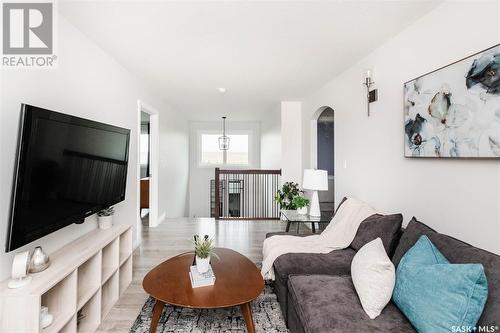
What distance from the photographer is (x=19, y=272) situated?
1.38 metres

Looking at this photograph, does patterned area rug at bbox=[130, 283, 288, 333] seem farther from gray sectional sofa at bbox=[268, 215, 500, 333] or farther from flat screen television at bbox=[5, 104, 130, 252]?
flat screen television at bbox=[5, 104, 130, 252]

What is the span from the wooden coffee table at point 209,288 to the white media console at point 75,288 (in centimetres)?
44

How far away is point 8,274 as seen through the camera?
1534 millimetres

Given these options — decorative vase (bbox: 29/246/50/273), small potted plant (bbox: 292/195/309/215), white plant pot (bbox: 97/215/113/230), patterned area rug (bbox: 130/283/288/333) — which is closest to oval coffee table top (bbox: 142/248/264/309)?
patterned area rug (bbox: 130/283/288/333)

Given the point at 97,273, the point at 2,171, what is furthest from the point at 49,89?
the point at 97,273

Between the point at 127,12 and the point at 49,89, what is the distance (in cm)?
84

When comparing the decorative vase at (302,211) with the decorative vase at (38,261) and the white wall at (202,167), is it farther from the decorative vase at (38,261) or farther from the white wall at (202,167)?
the white wall at (202,167)

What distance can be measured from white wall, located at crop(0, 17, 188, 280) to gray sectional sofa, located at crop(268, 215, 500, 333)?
185 centimetres

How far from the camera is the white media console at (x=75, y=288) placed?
4.28 ft

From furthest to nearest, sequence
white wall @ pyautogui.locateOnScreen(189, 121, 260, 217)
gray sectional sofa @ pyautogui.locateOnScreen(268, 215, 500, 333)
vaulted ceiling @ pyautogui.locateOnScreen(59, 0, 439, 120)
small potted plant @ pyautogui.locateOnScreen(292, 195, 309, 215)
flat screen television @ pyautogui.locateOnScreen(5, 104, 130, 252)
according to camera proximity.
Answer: white wall @ pyautogui.locateOnScreen(189, 121, 260, 217), small potted plant @ pyautogui.locateOnScreen(292, 195, 309, 215), vaulted ceiling @ pyautogui.locateOnScreen(59, 0, 439, 120), flat screen television @ pyautogui.locateOnScreen(5, 104, 130, 252), gray sectional sofa @ pyautogui.locateOnScreen(268, 215, 500, 333)

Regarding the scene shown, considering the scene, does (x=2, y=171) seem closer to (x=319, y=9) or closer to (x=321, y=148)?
(x=319, y=9)

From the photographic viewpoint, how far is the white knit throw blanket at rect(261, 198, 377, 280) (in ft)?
7.67

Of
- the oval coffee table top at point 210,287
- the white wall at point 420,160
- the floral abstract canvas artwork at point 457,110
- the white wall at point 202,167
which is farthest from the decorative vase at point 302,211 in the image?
the white wall at point 202,167

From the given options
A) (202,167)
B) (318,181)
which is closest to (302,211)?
(318,181)
